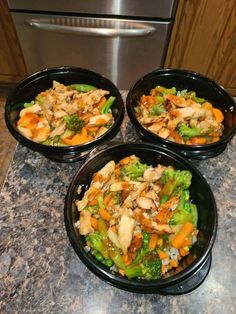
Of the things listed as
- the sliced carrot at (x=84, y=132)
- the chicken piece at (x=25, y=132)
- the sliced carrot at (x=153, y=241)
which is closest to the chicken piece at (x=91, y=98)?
the sliced carrot at (x=84, y=132)

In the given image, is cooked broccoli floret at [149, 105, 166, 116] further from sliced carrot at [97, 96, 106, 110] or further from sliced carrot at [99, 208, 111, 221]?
sliced carrot at [99, 208, 111, 221]

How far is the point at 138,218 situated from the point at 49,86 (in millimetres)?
696

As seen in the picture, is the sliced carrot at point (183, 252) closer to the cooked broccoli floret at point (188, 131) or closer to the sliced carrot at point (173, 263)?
the sliced carrot at point (173, 263)

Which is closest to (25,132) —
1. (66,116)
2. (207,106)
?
(66,116)

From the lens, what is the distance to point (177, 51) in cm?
207

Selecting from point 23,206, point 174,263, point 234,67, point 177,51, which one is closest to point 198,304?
point 174,263

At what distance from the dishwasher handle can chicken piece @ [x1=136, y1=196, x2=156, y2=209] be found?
1.41 metres

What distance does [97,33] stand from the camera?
191 centimetres

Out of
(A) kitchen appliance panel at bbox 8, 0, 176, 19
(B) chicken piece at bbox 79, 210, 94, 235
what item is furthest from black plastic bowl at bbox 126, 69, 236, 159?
(A) kitchen appliance panel at bbox 8, 0, 176, 19

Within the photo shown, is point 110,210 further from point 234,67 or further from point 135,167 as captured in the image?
point 234,67

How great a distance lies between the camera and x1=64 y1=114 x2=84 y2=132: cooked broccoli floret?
40.8 inches

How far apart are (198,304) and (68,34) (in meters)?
1.83

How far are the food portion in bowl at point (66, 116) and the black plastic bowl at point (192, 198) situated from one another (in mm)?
131

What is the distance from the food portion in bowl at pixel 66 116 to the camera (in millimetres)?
1038
